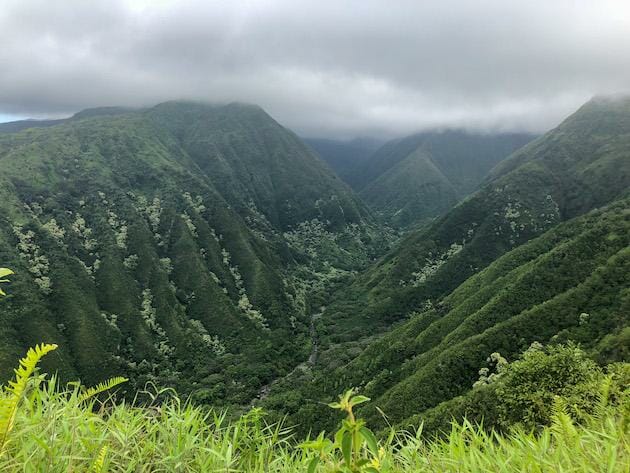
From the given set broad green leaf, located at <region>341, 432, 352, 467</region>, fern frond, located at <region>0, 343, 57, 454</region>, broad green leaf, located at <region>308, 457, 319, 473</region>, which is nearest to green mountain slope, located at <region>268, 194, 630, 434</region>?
broad green leaf, located at <region>308, 457, 319, 473</region>

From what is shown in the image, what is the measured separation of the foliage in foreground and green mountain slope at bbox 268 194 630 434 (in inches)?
3011

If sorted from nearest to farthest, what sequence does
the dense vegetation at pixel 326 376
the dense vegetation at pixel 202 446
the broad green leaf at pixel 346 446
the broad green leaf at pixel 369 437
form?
the broad green leaf at pixel 346 446
the broad green leaf at pixel 369 437
the dense vegetation at pixel 202 446
the dense vegetation at pixel 326 376

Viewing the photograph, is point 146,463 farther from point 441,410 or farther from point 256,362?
point 256,362

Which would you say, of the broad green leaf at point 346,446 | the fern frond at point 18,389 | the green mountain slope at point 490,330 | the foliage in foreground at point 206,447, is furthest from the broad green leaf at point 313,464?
the green mountain slope at point 490,330

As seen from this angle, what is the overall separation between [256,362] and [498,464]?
174m

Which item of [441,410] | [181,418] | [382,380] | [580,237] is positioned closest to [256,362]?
[382,380]

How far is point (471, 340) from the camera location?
104 metres

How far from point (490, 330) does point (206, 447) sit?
366 ft

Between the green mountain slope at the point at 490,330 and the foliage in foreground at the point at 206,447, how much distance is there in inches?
3011

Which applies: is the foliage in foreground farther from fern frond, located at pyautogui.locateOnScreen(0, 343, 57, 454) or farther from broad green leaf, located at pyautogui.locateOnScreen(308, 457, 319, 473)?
broad green leaf, located at pyautogui.locateOnScreen(308, 457, 319, 473)

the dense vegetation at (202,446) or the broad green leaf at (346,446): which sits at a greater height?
the broad green leaf at (346,446)

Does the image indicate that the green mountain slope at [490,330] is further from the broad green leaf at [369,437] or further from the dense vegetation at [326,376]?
the broad green leaf at [369,437]

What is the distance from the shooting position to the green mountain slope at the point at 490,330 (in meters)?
91.9

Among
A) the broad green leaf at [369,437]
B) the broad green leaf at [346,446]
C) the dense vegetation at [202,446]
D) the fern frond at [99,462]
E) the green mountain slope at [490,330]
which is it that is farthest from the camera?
the green mountain slope at [490,330]
